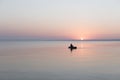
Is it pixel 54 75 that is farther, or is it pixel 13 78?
pixel 54 75

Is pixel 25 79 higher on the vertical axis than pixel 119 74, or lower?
lower

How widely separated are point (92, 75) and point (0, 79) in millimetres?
11048

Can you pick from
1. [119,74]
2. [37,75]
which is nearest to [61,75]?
[37,75]

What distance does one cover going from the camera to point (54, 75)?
27.9 meters

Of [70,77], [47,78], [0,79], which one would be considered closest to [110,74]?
[70,77]

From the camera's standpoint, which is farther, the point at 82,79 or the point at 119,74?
the point at 119,74

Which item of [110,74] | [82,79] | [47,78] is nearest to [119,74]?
[110,74]

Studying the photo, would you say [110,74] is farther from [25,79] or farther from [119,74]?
[25,79]

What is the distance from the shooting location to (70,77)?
1037 inches

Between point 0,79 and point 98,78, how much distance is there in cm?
1117

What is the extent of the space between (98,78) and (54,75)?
220 inches

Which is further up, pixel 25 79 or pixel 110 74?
pixel 110 74

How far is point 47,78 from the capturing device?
25953 mm

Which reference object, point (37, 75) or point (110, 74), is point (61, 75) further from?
point (110, 74)
